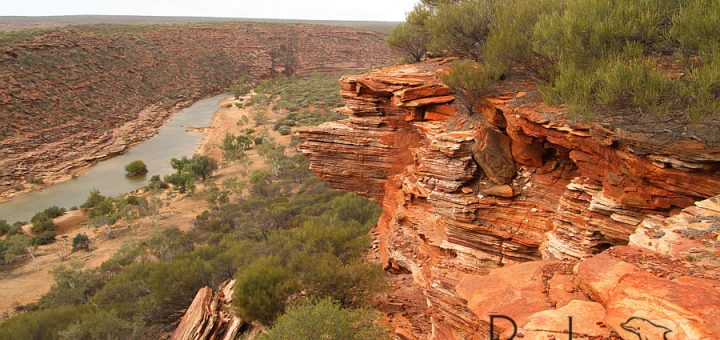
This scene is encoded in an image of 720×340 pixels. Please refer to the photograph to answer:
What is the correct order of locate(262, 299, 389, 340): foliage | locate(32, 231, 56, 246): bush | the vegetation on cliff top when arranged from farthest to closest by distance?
locate(32, 231, 56, 246): bush < locate(262, 299, 389, 340): foliage < the vegetation on cliff top

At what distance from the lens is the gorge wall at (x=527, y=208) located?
4.22 meters

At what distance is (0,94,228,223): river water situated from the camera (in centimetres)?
2955

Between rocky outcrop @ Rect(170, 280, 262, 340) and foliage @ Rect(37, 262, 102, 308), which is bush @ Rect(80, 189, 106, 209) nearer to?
foliage @ Rect(37, 262, 102, 308)

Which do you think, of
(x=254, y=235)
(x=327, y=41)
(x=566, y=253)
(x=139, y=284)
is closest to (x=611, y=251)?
(x=566, y=253)

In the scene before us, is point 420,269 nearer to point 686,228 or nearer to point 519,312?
point 519,312

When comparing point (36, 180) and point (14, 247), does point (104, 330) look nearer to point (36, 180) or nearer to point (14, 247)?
point (14, 247)

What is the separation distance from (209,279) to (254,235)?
16.5ft

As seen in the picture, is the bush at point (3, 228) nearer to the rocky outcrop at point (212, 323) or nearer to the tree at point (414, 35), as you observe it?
the rocky outcrop at point (212, 323)

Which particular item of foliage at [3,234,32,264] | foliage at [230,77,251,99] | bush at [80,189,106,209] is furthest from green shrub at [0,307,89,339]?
foliage at [230,77,251,99]

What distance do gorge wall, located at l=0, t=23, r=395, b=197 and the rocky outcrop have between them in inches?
1090

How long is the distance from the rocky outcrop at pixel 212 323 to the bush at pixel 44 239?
15.4 m

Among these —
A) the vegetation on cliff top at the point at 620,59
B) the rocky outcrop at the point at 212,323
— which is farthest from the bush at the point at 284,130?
the vegetation on cliff top at the point at 620,59

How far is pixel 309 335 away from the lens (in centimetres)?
936

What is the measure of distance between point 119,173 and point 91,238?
13.9 meters
